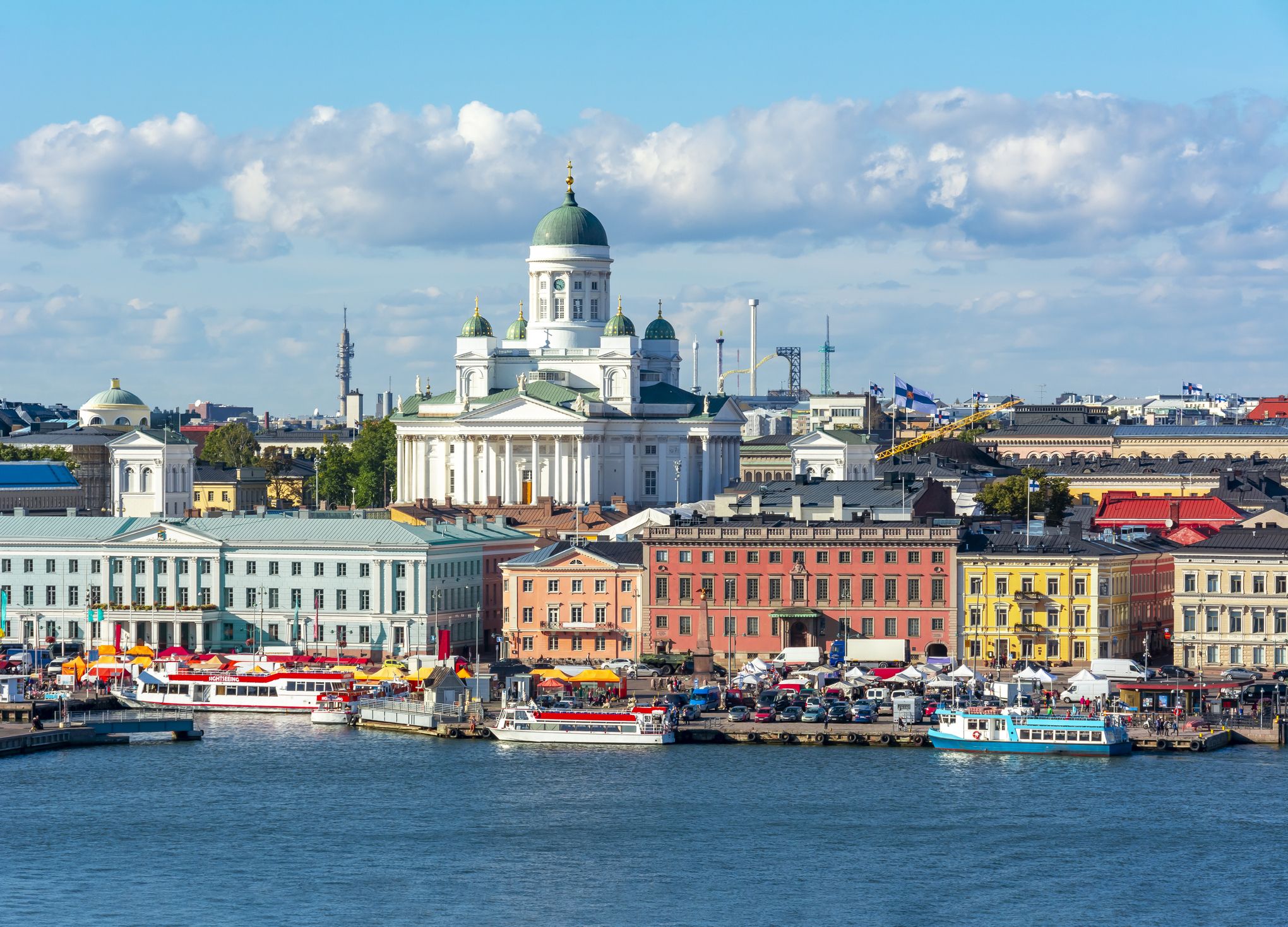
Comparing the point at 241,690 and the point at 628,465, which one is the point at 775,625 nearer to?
the point at 241,690

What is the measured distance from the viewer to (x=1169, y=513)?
361ft

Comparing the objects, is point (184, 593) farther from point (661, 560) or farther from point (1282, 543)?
point (1282, 543)

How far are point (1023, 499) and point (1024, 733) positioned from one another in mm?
43040

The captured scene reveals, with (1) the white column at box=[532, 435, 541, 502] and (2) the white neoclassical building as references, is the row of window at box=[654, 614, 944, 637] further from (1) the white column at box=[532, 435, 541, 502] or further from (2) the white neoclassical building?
(2) the white neoclassical building

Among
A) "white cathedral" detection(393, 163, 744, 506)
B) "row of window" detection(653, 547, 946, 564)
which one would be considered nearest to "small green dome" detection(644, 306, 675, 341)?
"white cathedral" detection(393, 163, 744, 506)

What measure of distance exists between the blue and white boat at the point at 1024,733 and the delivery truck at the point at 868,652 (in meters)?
10.8

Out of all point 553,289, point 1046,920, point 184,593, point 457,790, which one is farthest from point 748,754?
point 553,289

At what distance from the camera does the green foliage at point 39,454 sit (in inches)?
5950

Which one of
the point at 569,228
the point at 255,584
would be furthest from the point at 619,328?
the point at 255,584

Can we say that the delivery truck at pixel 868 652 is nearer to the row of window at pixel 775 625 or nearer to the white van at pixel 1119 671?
the row of window at pixel 775 625

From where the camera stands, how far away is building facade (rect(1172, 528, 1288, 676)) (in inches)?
3378

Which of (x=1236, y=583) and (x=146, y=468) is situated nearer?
(x=1236, y=583)

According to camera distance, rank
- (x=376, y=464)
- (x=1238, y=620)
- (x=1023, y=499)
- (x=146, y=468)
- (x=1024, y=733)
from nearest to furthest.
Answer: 1. (x=1024, y=733)
2. (x=1238, y=620)
3. (x=1023, y=499)
4. (x=146, y=468)
5. (x=376, y=464)

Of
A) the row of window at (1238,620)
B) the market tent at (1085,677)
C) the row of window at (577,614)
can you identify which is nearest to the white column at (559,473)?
the row of window at (577,614)
